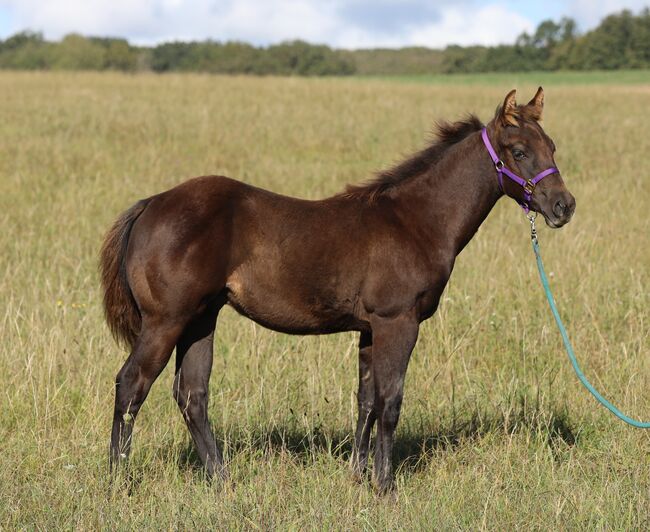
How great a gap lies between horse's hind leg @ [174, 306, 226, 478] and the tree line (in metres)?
62.5

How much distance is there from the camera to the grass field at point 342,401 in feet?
12.0

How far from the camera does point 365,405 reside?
4.29 metres

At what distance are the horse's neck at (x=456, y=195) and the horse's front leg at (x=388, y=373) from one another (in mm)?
518

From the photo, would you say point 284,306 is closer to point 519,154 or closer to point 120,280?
point 120,280

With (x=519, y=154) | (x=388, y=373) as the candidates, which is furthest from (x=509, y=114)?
(x=388, y=373)

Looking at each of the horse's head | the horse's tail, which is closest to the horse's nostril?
the horse's head

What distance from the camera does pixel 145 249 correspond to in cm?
376

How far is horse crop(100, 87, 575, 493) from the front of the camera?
3764mm

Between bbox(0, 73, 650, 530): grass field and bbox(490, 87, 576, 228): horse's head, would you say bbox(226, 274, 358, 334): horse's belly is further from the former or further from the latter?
bbox(490, 87, 576, 228): horse's head

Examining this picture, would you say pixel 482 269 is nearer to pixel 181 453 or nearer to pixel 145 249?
pixel 181 453

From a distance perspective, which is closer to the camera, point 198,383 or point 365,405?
point 198,383

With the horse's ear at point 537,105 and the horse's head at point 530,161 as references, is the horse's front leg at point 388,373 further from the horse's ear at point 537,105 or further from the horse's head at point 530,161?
the horse's ear at point 537,105

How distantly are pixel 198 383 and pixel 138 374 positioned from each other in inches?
16.4

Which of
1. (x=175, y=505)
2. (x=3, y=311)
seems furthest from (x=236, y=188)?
(x=3, y=311)
